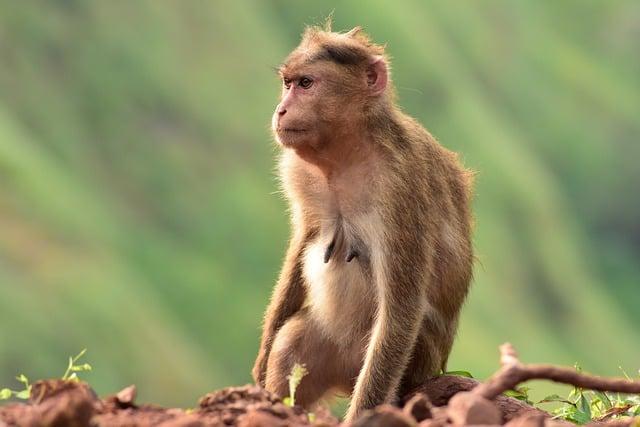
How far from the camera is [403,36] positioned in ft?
129

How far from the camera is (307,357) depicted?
889 cm

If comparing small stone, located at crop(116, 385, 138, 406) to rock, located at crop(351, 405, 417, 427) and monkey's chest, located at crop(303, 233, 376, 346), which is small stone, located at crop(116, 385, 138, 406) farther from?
monkey's chest, located at crop(303, 233, 376, 346)

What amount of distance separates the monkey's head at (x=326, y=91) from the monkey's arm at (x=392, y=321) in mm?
853

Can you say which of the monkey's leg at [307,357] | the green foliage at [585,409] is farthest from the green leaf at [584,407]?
the monkey's leg at [307,357]

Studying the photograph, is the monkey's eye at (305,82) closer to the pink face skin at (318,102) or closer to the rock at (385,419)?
the pink face skin at (318,102)

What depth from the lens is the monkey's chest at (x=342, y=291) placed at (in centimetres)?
863

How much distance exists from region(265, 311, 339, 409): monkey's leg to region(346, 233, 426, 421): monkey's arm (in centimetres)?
63

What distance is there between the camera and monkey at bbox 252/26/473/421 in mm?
8281

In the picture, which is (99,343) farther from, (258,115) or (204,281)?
(258,115)

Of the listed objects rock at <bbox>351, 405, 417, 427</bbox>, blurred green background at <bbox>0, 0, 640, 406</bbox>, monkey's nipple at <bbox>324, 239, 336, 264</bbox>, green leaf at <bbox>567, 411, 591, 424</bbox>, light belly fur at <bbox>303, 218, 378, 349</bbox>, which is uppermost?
blurred green background at <bbox>0, 0, 640, 406</bbox>

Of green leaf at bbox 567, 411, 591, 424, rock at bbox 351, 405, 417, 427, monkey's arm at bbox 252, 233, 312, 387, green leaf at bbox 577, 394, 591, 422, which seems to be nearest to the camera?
rock at bbox 351, 405, 417, 427

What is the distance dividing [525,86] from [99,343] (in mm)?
16495

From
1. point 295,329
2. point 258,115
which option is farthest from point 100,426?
point 258,115

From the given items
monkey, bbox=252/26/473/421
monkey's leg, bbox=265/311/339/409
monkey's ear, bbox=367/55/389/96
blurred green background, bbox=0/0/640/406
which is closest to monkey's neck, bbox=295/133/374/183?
monkey, bbox=252/26/473/421
